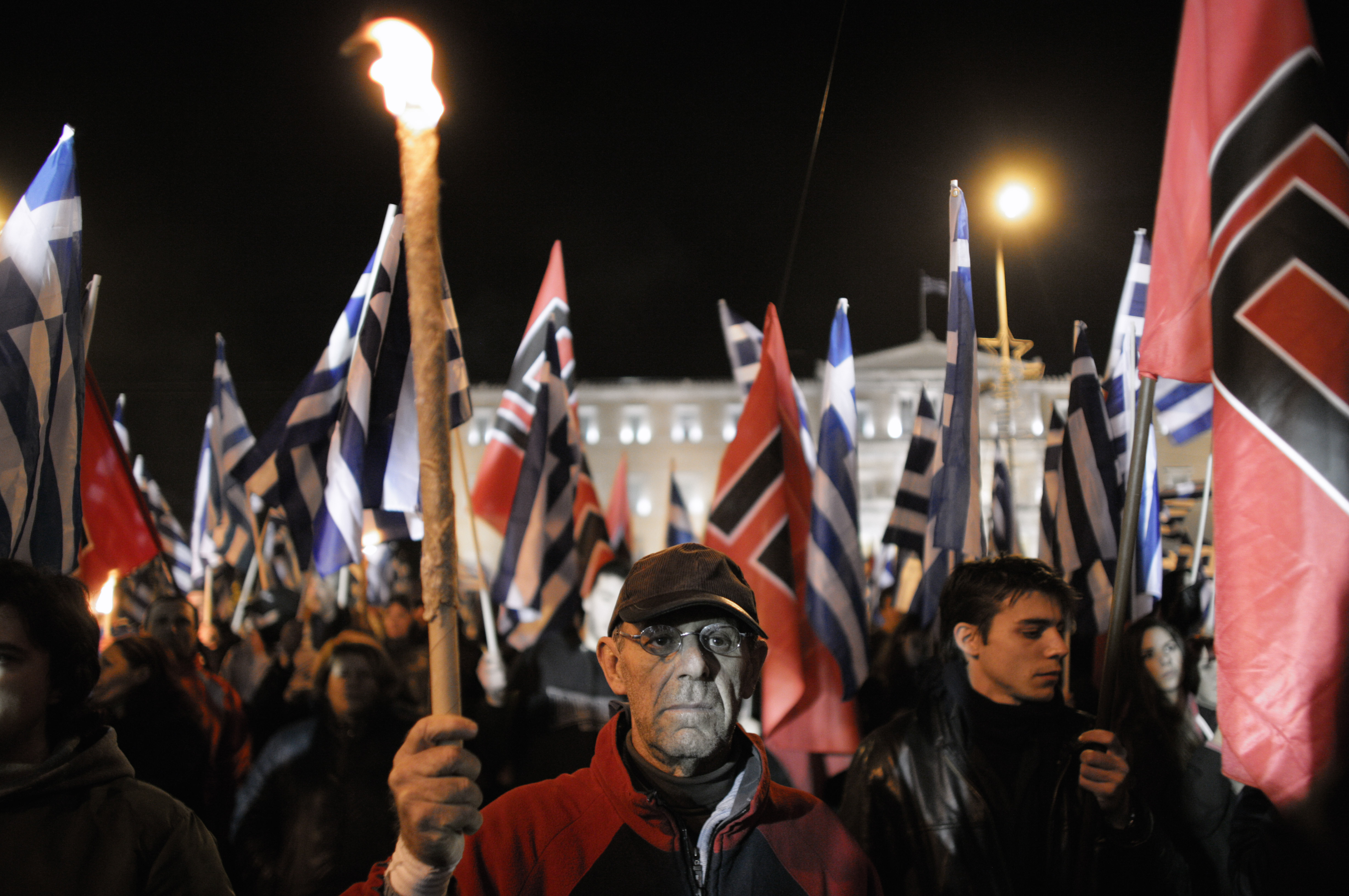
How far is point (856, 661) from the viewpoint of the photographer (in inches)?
190

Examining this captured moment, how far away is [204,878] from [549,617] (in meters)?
4.30

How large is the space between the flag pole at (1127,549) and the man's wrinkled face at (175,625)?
4590mm

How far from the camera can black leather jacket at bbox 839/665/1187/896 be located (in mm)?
2500

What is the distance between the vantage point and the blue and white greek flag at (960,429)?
4.47m

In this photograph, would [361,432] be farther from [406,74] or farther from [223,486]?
[223,486]

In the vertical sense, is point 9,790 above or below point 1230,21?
below

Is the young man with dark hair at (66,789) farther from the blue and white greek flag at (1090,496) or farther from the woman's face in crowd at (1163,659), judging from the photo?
the blue and white greek flag at (1090,496)

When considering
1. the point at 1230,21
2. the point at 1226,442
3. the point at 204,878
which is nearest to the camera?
the point at 204,878

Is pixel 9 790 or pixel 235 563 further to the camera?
pixel 235 563

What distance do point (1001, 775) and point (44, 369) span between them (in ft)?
12.2

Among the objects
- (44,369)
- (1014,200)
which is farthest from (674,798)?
(1014,200)

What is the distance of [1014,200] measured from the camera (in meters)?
8.60

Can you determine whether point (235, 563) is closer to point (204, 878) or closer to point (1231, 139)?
point (204, 878)

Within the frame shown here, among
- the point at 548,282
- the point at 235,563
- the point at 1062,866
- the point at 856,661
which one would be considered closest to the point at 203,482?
the point at 235,563
